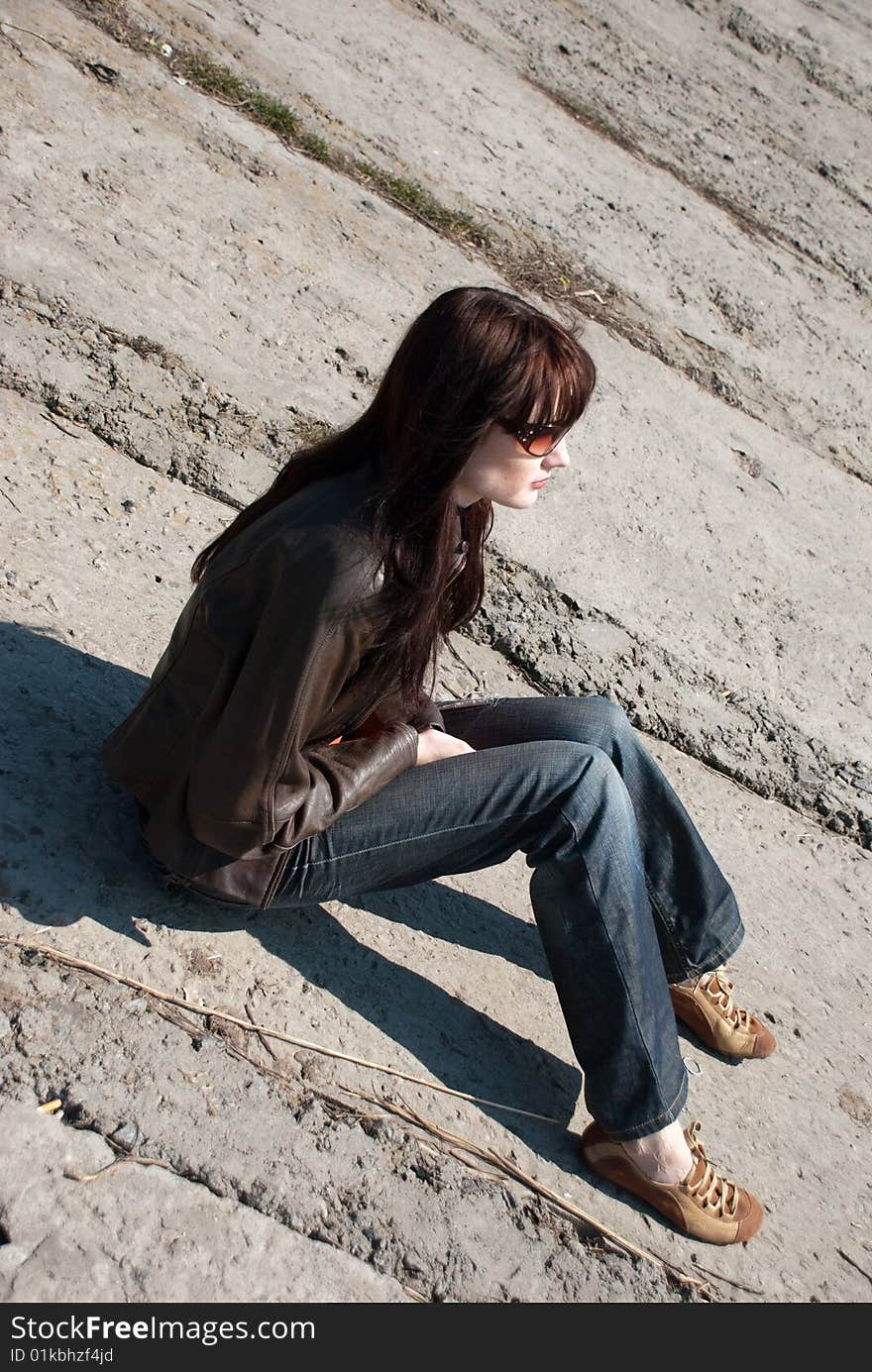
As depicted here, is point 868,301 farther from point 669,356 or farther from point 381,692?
point 381,692

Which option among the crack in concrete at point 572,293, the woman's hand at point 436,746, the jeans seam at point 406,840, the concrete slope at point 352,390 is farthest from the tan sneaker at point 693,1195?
the crack in concrete at point 572,293

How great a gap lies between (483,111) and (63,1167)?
4442 mm

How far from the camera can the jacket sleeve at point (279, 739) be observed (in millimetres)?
1884

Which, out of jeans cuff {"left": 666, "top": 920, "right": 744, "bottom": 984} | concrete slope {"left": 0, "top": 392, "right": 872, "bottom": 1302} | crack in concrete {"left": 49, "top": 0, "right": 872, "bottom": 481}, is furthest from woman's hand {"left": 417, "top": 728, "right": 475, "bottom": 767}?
crack in concrete {"left": 49, "top": 0, "right": 872, "bottom": 481}

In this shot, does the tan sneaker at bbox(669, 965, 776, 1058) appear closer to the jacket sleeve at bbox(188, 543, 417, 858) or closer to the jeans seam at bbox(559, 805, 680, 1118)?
the jeans seam at bbox(559, 805, 680, 1118)

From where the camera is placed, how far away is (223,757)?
1.95 m

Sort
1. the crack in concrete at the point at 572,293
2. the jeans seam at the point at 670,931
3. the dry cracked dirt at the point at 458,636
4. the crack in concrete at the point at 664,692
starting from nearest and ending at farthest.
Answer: the dry cracked dirt at the point at 458,636
the jeans seam at the point at 670,931
the crack in concrete at the point at 664,692
the crack in concrete at the point at 572,293

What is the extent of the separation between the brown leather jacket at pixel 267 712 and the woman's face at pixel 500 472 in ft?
0.56

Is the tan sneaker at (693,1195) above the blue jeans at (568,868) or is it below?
below

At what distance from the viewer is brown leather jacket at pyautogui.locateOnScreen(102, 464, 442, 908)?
1894 millimetres

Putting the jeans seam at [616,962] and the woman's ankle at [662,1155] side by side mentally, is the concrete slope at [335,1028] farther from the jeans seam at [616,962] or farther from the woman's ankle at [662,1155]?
the jeans seam at [616,962]

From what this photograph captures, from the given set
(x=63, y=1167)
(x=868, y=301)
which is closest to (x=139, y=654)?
(x=63, y=1167)

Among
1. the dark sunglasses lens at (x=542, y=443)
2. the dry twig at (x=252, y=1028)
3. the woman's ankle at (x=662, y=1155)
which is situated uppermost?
the dark sunglasses lens at (x=542, y=443)

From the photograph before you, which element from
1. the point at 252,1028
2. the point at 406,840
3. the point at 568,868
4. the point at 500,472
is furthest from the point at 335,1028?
the point at 500,472
